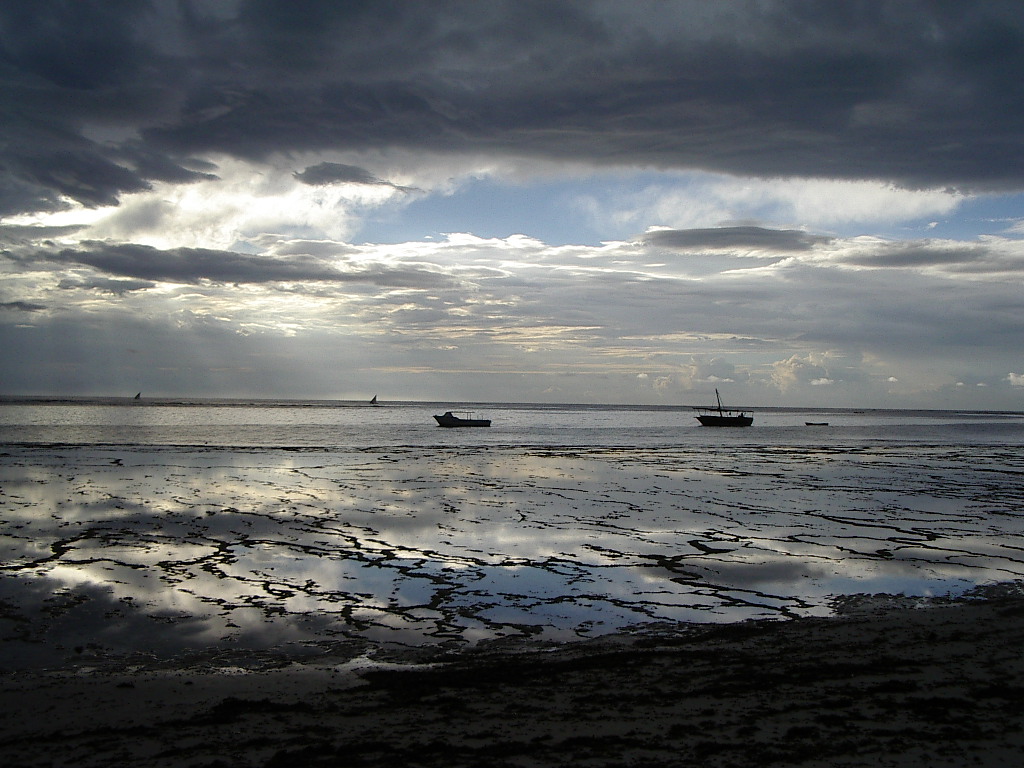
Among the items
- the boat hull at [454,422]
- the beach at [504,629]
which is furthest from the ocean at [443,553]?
the boat hull at [454,422]

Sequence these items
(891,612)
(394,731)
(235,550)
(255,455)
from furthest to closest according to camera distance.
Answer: (255,455) < (235,550) < (891,612) < (394,731)

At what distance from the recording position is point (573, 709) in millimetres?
7082

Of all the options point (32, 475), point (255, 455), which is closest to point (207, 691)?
point (32, 475)

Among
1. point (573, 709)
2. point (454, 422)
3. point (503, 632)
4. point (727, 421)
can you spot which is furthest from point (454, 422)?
point (573, 709)

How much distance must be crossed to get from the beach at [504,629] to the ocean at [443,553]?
3.5 inches

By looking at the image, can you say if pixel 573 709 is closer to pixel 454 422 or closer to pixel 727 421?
pixel 454 422

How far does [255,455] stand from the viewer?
40.4m

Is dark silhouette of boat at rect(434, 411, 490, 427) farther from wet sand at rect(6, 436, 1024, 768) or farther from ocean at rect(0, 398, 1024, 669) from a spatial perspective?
wet sand at rect(6, 436, 1024, 768)

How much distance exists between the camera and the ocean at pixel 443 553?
33.8 ft

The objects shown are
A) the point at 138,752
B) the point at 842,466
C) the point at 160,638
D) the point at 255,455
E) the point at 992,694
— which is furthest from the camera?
the point at 255,455

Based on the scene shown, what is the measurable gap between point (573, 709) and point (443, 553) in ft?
28.2

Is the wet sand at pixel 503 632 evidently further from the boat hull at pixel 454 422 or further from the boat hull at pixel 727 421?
the boat hull at pixel 727 421

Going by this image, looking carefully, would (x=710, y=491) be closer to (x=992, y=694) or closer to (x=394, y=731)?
(x=992, y=694)

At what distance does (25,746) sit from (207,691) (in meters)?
1.76
